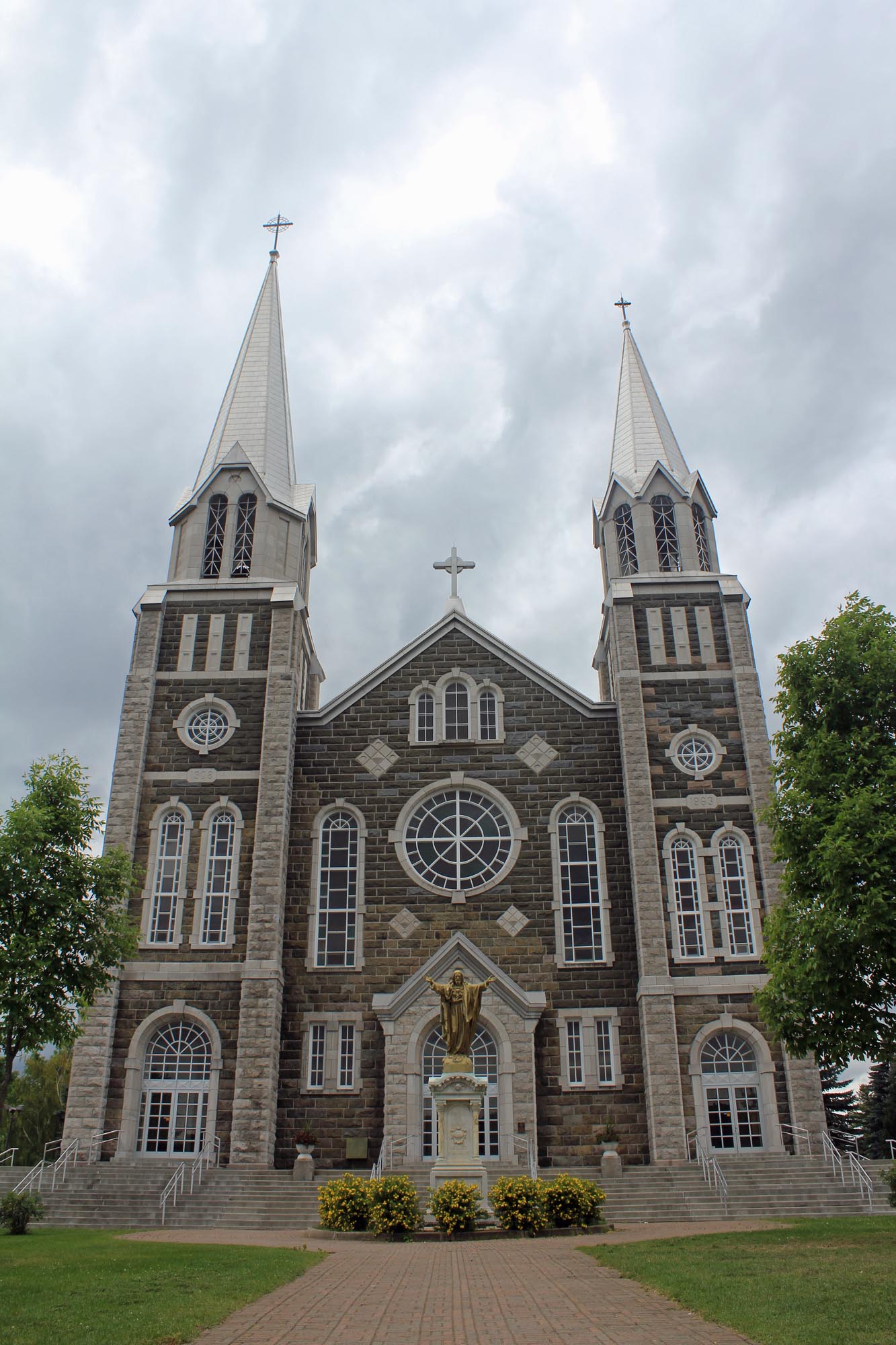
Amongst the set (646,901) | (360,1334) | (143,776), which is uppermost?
(143,776)

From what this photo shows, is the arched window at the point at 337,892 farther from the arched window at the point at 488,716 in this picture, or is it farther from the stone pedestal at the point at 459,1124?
the stone pedestal at the point at 459,1124

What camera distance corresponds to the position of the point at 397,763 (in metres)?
30.3

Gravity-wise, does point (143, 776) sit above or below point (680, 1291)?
above

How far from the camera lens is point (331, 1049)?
26938 millimetres

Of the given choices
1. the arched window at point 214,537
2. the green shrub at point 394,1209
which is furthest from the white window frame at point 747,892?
the arched window at point 214,537

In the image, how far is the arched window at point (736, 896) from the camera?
89.6 ft

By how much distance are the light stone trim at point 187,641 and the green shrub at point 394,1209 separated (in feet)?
58.4

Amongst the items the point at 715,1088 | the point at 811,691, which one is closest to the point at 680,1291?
the point at 811,691

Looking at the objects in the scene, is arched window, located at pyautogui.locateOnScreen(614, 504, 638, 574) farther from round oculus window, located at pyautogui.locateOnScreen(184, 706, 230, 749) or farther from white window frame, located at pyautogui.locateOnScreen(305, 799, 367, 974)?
round oculus window, located at pyautogui.locateOnScreen(184, 706, 230, 749)

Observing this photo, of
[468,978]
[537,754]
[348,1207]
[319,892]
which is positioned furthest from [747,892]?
[348,1207]

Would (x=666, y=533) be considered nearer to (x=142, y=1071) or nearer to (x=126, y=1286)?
(x=142, y=1071)

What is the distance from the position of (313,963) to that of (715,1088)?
10800mm

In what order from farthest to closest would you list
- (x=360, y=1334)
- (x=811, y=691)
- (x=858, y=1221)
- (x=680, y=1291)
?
(x=811, y=691)
(x=858, y=1221)
(x=680, y=1291)
(x=360, y=1334)

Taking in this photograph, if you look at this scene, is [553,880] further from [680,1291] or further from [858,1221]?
[680,1291]
